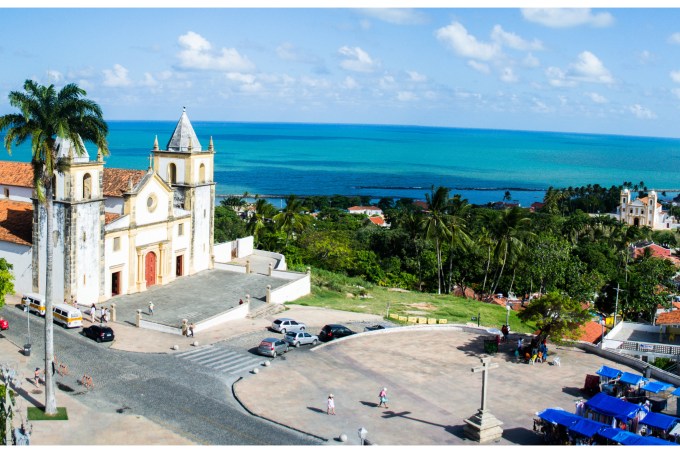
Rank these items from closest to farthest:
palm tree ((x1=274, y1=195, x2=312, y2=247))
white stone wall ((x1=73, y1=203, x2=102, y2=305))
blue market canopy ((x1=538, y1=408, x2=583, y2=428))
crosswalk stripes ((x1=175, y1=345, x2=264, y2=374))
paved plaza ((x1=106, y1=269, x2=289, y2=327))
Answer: blue market canopy ((x1=538, y1=408, x2=583, y2=428)) < crosswalk stripes ((x1=175, y1=345, x2=264, y2=374)) < white stone wall ((x1=73, y1=203, x2=102, y2=305)) < paved plaza ((x1=106, y1=269, x2=289, y2=327)) < palm tree ((x1=274, y1=195, x2=312, y2=247))

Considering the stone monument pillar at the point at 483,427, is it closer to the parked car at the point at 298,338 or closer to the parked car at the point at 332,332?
the parked car at the point at 298,338

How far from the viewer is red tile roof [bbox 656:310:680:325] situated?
50.9 meters

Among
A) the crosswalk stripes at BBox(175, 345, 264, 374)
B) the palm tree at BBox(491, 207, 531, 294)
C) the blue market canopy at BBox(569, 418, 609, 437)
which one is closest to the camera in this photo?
the blue market canopy at BBox(569, 418, 609, 437)

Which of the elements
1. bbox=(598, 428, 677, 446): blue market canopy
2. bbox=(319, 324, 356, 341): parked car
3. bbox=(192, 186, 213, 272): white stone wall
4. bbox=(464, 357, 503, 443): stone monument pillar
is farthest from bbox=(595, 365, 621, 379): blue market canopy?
bbox=(192, 186, 213, 272): white stone wall

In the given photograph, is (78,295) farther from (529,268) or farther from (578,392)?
(529,268)

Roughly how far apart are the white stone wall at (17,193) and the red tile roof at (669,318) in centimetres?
4560

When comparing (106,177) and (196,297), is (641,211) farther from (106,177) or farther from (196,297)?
(106,177)

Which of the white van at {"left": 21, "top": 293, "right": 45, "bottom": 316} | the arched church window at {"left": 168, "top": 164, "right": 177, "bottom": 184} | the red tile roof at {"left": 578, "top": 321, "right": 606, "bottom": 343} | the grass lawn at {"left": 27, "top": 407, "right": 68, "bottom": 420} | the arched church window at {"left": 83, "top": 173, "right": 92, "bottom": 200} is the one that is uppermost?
the arched church window at {"left": 168, "top": 164, "right": 177, "bottom": 184}

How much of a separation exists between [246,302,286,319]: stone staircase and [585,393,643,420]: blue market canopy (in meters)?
22.1

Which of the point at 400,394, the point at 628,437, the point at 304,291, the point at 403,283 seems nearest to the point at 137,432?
the point at 400,394

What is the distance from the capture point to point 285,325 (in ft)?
131

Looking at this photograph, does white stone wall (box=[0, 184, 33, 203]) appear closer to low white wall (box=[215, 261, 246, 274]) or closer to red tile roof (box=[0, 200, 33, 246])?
red tile roof (box=[0, 200, 33, 246])

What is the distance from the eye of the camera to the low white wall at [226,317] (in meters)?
39.4

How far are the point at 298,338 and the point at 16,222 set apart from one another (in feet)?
68.0
